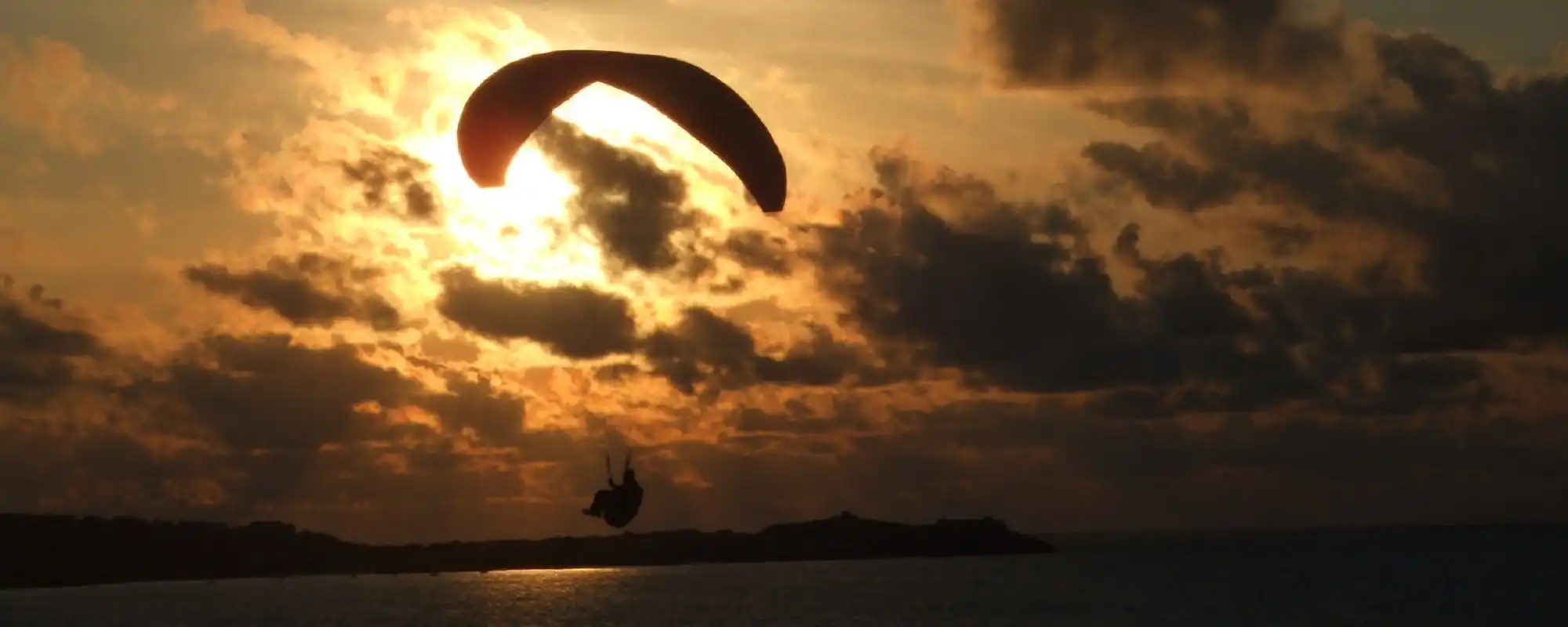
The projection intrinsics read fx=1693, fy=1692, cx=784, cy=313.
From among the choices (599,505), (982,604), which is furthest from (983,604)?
(599,505)

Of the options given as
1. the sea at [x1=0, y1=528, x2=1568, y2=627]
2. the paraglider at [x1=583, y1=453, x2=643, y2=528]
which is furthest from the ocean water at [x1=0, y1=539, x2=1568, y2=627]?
the paraglider at [x1=583, y1=453, x2=643, y2=528]

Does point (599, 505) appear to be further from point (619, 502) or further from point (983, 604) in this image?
point (983, 604)

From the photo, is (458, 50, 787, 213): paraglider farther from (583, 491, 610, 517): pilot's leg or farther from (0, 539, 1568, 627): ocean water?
(0, 539, 1568, 627): ocean water

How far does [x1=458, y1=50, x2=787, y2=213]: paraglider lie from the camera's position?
1859cm

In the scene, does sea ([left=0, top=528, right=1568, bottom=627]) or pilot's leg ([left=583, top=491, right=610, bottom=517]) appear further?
sea ([left=0, top=528, right=1568, bottom=627])

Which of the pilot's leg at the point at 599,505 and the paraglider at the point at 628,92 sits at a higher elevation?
the paraglider at the point at 628,92

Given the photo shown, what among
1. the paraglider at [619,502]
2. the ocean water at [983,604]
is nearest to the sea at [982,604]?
the ocean water at [983,604]

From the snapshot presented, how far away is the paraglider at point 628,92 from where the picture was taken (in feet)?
61.0

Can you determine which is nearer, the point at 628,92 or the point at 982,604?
the point at 628,92

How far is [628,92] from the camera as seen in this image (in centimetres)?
1873

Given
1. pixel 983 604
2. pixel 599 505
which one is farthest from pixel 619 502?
pixel 983 604

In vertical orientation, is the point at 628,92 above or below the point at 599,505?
above

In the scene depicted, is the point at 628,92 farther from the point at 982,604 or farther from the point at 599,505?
the point at 982,604

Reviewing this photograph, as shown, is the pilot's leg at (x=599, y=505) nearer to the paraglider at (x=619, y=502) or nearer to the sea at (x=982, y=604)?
the paraglider at (x=619, y=502)
